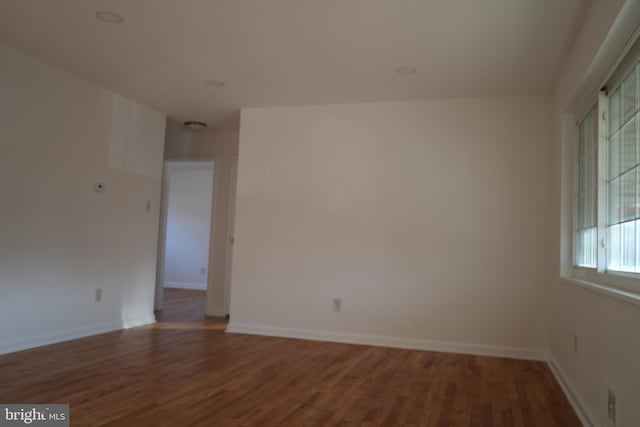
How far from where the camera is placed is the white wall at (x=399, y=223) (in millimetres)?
4211

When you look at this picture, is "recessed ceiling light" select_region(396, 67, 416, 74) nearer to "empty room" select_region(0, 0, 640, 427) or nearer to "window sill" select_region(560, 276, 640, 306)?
"empty room" select_region(0, 0, 640, 427)

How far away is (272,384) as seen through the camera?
3.12 meters

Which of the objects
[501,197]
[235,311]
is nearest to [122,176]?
[235,311]

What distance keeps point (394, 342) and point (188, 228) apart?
5914 mm

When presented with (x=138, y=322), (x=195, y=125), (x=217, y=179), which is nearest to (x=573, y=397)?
(x=138, y=322)

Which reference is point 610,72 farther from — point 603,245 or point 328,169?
point 328,169

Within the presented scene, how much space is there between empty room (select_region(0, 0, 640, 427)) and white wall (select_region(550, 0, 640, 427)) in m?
0.02

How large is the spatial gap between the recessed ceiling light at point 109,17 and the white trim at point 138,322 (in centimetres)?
295

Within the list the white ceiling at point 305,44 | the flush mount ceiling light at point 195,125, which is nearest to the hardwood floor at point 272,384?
the white ceiling at point 305,44

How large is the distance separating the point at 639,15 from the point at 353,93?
2.63m

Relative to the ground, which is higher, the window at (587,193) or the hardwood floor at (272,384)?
the window at (587,193)

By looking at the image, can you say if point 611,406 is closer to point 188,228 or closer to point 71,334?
point 71,334

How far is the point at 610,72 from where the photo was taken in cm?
259
